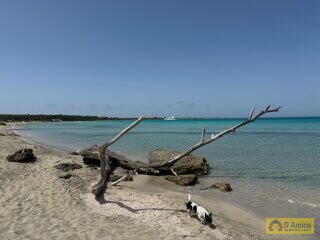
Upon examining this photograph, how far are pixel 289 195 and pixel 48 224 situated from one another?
855 centimetres

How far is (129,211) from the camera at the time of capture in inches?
358

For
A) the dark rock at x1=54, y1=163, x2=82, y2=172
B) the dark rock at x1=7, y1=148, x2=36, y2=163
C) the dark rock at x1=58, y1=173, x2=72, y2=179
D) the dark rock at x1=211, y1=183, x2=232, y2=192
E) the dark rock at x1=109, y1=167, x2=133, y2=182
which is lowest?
the dark rock at x1=211, y1=183, x2=232, y2=192

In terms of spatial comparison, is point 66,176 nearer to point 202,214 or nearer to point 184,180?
point 184,180

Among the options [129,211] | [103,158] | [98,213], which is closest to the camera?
[98,213]

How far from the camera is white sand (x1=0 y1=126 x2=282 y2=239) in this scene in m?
7.41

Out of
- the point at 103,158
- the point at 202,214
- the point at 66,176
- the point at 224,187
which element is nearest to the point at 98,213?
the point at 103,158

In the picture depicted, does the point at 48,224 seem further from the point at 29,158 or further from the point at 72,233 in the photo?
the point at 29,158

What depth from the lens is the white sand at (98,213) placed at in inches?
292

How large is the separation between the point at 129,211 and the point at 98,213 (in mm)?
898

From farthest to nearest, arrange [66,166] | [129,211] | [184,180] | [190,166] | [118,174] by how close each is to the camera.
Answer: [190,166], [66,166], [118,174], [184,180], [129,211]

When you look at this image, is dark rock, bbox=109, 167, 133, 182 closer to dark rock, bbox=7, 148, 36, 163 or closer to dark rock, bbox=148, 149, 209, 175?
dark rock, bbox=148, 149, 209, 175

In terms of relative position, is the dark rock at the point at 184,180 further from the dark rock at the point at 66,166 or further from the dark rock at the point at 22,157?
the dark rock at the point at 22,157

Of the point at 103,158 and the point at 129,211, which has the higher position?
the point at 103,158

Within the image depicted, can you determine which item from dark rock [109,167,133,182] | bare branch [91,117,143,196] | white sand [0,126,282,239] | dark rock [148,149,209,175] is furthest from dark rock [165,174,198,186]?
Answer: bare branch [91,117,143,196]
